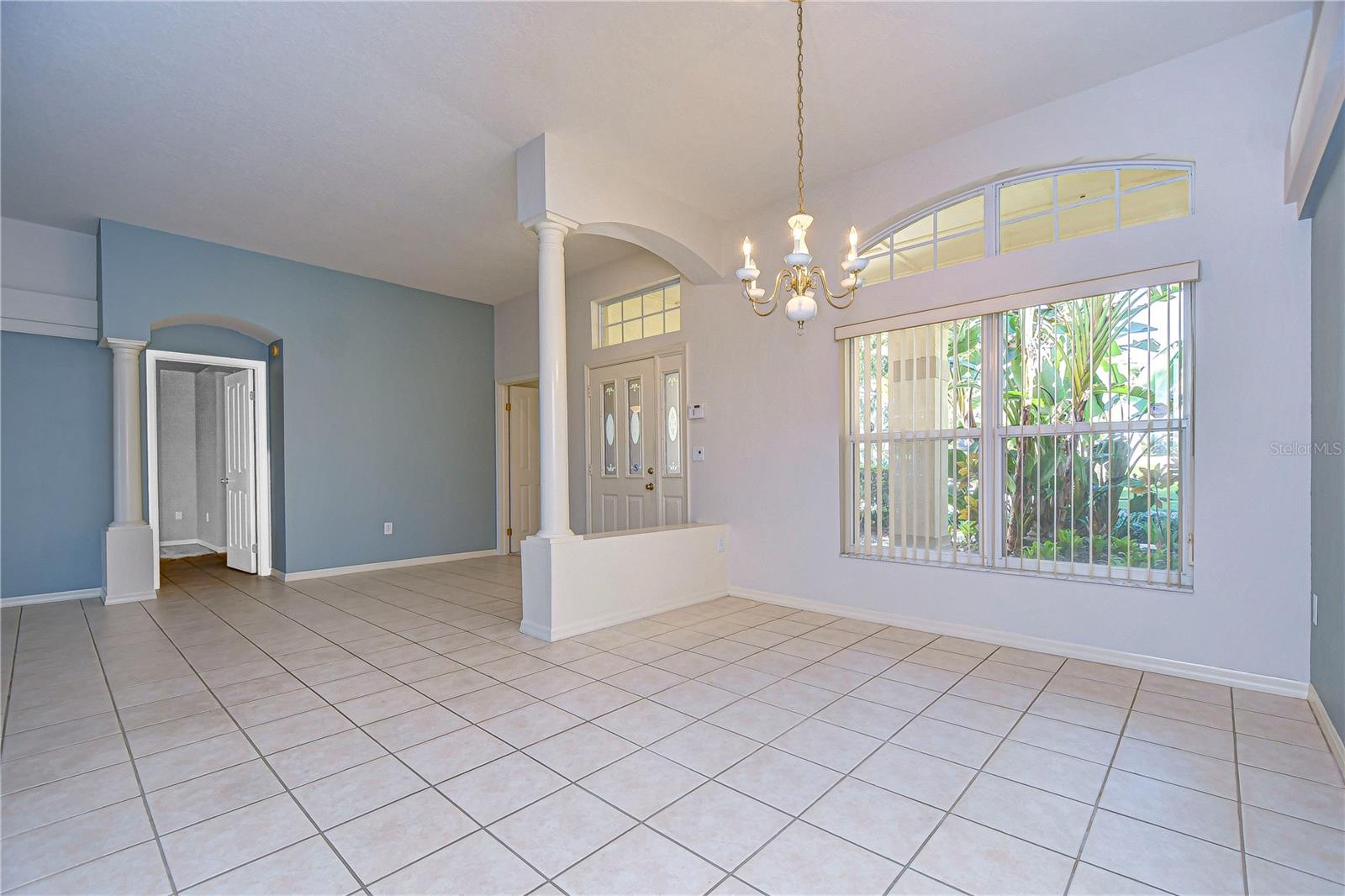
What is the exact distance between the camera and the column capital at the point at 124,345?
4.92 m

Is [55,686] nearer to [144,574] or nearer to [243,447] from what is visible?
[144,574]

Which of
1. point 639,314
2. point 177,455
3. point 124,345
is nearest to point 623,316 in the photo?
point 639,314

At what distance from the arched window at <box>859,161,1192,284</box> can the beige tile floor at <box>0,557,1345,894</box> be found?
2.38 meters

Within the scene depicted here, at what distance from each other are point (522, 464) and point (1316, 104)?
22.8 feet

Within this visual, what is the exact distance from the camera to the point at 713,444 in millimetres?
5129

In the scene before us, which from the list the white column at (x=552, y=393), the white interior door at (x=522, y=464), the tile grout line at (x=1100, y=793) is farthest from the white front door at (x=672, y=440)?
the tile grout line at (x=1100, y=793)

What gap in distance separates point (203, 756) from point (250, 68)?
3.15 meters

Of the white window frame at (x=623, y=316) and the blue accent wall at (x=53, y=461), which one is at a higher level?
the white window frame at (x=623, y=316)

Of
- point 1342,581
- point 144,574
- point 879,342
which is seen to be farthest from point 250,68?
point 1342,581

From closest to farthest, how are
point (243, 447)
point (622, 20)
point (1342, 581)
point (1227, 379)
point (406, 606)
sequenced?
point (1342, 581), point (622, 20), point (1227, 379), point (406, 606), point (243, 447)

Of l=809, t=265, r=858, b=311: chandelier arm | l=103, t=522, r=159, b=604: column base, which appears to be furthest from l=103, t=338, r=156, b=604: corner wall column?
l=809, t=265, r=858, b=311: chandelier arm

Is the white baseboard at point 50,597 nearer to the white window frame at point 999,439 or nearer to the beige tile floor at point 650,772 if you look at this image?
the beige tile floor at point 650,772

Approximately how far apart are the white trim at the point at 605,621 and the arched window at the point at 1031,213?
8.81ft

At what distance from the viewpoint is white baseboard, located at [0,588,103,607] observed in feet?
15.8
